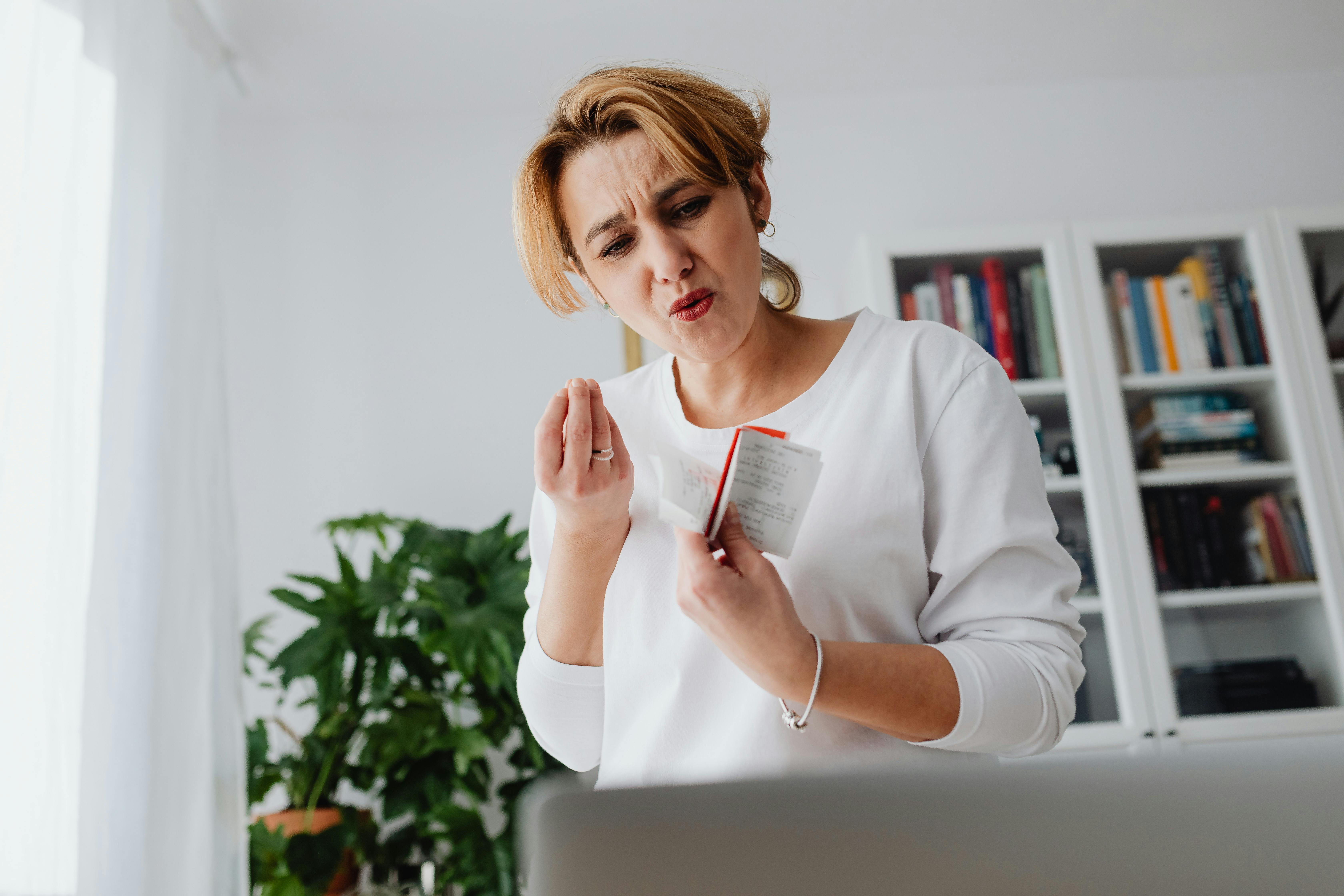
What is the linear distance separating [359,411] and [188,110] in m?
0.83

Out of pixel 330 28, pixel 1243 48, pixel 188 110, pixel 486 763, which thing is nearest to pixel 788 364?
pixel 486 763

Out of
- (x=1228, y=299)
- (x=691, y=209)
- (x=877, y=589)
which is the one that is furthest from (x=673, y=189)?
(x=1228, y=299)

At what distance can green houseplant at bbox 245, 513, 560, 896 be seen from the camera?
176 centimetres

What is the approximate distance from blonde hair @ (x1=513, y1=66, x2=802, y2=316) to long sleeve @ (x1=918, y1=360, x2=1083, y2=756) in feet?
0.99

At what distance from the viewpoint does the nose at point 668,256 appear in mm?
872

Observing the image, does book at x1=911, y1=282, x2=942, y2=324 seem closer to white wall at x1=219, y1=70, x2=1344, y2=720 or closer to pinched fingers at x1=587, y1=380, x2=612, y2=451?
white wall at x1=219, y1=70, x2=1344, y2=720

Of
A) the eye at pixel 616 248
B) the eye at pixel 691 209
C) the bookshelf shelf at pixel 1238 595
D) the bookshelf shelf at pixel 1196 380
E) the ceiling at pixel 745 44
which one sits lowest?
the bookshelf shelf at pixel 1238 595

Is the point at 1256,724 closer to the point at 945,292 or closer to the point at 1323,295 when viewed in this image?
the point at 1323,295

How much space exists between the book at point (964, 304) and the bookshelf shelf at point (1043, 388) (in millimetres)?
160

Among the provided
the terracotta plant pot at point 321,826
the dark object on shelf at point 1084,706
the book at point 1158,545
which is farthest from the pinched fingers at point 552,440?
the book at point 1158,545

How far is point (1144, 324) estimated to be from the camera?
A: 220cm

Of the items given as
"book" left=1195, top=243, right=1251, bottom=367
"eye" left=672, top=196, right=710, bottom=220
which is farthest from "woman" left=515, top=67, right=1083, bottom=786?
"book" left=1195, top=243, right=1251, bottom=367

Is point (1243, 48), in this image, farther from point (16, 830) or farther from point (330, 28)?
point (16, 830)

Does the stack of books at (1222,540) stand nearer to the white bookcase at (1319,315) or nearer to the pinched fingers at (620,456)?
the white bookcase at (1319,315)
